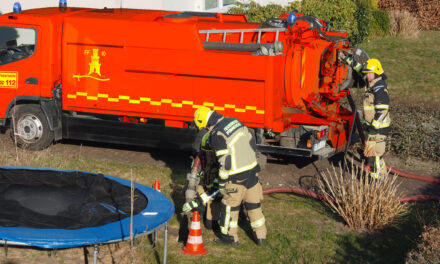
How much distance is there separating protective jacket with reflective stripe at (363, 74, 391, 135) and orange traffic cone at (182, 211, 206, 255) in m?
4.02

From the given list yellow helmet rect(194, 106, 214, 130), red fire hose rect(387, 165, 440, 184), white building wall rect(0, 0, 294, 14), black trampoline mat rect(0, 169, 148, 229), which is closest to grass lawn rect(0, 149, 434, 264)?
black trampoline mat rect(0, 169, 148, 229)

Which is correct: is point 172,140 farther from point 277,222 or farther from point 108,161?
point 277,222

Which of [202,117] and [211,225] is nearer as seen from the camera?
[202,117]

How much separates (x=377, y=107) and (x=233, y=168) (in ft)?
12.2

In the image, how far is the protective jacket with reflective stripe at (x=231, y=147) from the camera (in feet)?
24.1

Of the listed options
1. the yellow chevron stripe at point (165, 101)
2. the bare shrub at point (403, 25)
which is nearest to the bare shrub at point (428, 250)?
the yellow chevron stripe at point (165, 101)

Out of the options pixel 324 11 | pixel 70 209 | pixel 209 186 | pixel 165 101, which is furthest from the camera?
pixel 324 11

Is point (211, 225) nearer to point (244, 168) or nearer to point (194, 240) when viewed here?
point (194, 240)

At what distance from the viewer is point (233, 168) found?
740 cm

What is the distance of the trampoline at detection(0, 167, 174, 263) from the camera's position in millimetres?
6379

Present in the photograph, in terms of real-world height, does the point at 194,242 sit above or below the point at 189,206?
below

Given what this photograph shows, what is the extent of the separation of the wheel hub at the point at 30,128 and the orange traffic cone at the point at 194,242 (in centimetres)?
517

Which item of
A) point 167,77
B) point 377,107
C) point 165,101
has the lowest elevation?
point 165,101

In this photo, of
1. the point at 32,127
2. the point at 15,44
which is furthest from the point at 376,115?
the point at 15,44
